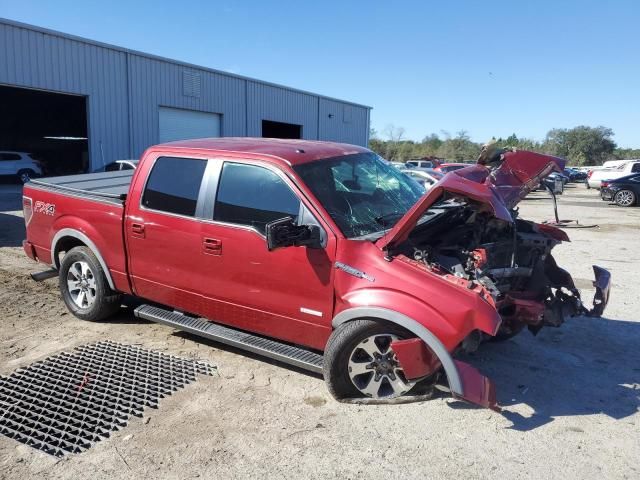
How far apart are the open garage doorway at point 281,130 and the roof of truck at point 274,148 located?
26985mm

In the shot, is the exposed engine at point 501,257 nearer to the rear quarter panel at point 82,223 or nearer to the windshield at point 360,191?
the windshield at point 360,191

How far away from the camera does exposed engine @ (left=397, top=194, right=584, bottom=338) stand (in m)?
3.81

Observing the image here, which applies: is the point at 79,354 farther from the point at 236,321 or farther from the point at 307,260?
the point at 307,260

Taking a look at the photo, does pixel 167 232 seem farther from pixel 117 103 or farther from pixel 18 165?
pixel 18 165

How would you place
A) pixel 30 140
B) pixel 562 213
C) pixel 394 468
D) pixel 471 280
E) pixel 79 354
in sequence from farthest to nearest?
pixel 30 140
pixel 562 213
pixel 79 354
pixel 471 280
pixel 394 468

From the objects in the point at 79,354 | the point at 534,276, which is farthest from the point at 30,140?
the point at 534,276

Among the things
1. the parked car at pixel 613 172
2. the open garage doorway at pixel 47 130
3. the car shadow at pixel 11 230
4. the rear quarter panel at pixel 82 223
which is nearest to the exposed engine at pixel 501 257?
the rear quarter panel at pixel 82 223

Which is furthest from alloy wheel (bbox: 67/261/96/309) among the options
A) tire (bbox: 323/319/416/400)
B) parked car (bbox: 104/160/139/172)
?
parked car (bbox: 104/160/139/172)

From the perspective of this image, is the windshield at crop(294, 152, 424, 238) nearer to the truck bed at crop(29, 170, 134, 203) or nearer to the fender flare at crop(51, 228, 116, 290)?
the truck bed at crop(29, 170, 134, 203)

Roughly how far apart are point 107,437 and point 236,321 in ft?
4.32

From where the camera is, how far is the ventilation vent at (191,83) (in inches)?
954

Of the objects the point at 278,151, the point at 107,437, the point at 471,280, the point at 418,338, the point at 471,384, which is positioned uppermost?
the point at 278,151

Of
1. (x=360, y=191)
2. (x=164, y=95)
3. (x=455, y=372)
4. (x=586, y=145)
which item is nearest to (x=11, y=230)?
(x=360, y=191)

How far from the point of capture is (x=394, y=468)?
306 centimetres
